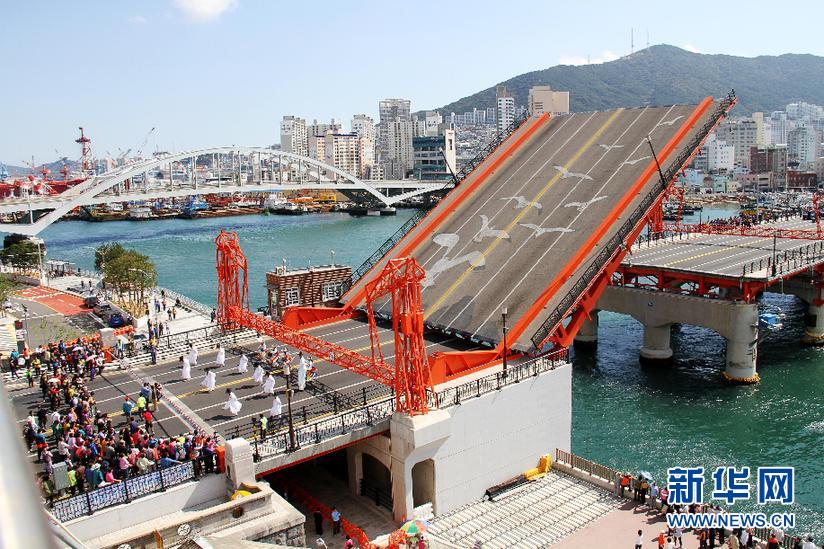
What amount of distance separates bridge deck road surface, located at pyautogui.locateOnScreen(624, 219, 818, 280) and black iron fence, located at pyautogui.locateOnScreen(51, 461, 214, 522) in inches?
1023

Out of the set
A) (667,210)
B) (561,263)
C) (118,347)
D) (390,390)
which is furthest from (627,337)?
(667,210)

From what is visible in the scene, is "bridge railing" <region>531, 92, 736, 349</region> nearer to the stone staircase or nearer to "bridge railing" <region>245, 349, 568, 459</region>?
"bridge railing" <region>245, 349, 568, 459</region>

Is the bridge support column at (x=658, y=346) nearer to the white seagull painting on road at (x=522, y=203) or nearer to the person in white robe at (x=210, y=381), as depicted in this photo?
the white seagull painting on road at (x=522, y=203)

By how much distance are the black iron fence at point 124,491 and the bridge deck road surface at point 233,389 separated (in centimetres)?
200

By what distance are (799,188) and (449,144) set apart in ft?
244

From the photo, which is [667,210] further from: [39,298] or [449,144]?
[39,298]

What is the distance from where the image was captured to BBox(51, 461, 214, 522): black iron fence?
15.4m

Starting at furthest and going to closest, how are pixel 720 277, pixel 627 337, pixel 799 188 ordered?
pixel 799 188 < pixel 627 337 < pixel 720 277

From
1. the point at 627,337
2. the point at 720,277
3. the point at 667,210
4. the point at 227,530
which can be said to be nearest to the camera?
the point at 227,530

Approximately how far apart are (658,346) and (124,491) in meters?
27.6

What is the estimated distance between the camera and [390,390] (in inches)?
870

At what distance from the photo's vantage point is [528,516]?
64.8ft

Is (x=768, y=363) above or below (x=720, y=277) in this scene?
below

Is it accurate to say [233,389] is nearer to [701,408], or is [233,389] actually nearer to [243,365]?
[243,365]
